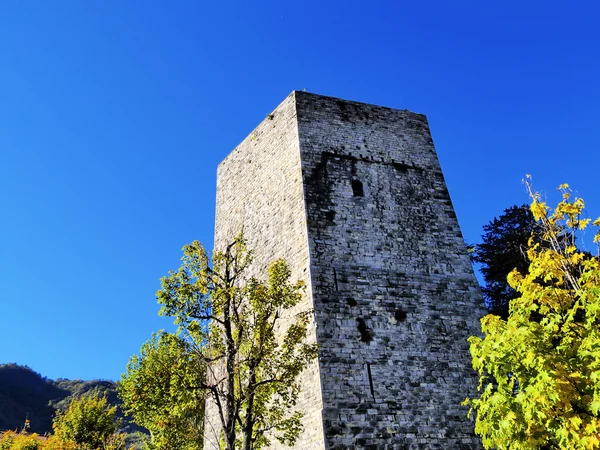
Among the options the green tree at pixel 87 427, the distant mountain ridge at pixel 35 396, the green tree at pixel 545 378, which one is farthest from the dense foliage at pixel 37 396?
the green tree at pixel 545 378

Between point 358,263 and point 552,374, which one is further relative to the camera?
point 358,263

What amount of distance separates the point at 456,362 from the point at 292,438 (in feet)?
14.6

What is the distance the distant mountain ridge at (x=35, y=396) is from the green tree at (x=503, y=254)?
38114mm

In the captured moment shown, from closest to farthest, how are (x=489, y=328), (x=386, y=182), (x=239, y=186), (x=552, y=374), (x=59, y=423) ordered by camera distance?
(x=552, y=374)
(x=489, y=328)
(x=386, y=182)
(x=239, y=186)
(x=59, y=423)

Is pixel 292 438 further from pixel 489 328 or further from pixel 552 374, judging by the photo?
pixel 552 374

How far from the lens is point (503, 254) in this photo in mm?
18766

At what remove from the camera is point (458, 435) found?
997 cm

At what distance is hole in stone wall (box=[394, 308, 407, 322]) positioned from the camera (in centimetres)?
1108

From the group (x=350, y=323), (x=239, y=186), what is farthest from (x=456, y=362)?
(x=239, y=186)

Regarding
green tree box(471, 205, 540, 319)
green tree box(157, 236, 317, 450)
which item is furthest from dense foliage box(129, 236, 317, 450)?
green tree box(471, 205, 540, 319)

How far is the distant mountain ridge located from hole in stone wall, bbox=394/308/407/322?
41087mm

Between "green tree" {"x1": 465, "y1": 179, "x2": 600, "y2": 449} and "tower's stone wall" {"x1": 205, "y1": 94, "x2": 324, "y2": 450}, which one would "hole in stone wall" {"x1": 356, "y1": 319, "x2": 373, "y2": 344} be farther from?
"green tree" {"x1": 465, "y1": 179, "x2": 600, "y2": 449}

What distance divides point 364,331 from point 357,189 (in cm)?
401

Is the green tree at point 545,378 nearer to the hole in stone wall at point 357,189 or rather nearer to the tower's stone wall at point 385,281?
the tower's stone wall at point 385,281
